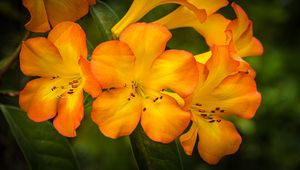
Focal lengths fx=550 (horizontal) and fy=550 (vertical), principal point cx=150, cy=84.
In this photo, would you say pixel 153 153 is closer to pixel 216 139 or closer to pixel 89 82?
pixel 216 139

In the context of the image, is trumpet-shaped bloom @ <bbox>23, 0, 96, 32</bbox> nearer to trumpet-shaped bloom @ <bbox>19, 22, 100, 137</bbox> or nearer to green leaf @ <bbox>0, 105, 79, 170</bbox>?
trumpet-shaped bloom @ <bbox>19, 22, 100, 137</bbox>

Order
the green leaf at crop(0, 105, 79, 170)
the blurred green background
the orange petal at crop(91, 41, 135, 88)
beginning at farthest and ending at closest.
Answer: the blurred green background
the green leaf at crop(0, 105, 79, 170)
the orange petal at crop(91, 41, 135, 88)

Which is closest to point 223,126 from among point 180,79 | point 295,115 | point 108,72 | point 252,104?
point 252,104

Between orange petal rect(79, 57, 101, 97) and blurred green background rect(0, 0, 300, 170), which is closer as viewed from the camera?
orange petal rect(79, 57, 101, 97)

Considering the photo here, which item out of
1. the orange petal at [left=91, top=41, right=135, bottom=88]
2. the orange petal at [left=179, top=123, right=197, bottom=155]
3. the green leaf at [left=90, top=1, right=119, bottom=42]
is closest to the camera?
the orange petal at [left=91, top=41, right=135, bottom=88]

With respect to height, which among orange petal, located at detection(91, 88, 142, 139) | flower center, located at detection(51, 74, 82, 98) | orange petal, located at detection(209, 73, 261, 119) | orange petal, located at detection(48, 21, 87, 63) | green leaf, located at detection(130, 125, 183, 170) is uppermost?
orange petal, located at detection(48, 21, 87, 63)

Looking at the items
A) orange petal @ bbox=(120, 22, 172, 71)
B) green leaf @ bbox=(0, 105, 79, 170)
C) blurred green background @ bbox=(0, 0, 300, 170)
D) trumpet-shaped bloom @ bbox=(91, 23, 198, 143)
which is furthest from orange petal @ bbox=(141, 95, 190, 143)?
blurred green background @ bbox=(0, 0, 300, 170)

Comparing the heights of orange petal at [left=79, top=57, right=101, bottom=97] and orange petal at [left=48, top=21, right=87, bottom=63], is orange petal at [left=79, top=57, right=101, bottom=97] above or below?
below

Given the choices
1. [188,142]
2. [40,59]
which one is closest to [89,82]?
[40,59]
